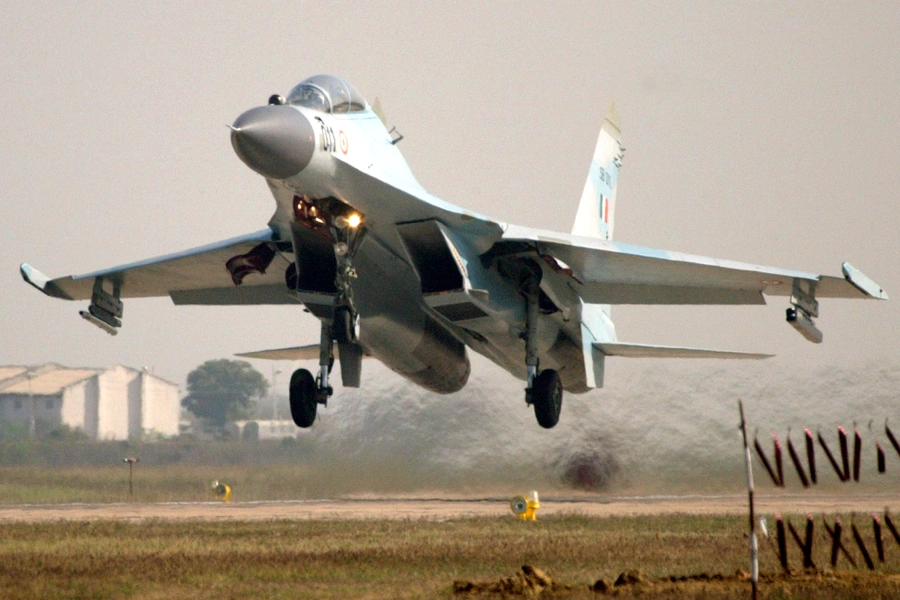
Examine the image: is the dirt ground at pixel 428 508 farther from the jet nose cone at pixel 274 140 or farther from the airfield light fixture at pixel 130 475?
the jet nose cone at pixel 274 140

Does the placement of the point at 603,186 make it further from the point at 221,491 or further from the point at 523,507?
the point at 221,491

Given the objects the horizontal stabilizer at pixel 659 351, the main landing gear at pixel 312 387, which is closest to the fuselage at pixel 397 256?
the main landing gear at pixel 312 387

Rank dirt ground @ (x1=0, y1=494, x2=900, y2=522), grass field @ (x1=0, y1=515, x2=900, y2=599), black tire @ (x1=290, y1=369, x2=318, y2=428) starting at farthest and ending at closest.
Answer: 1. dirt ground @ (x1=0, y1=494, x2=900, y2=522)
2. black tire @ (x1=290, y1=369, x2=318, y2=428)
3. grass field @ (x1=0, y1=515, x2=900, y2=599)

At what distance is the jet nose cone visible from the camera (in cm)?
1330

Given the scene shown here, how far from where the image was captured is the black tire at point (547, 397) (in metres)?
17.7

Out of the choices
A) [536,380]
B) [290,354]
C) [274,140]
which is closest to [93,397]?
[290,354]

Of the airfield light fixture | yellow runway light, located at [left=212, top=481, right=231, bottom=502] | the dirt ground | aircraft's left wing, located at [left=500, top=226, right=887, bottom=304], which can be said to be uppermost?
aircraft's left wing, located at [left=500, top=226, right=887, bottom=304]

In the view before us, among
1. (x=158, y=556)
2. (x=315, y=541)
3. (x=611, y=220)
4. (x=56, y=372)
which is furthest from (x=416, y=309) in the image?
(x=56, y=372)

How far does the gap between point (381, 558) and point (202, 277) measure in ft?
22.6

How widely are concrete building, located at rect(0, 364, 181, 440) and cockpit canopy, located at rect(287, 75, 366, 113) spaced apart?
34236 millimetres

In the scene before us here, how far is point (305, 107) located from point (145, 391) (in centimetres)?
3892

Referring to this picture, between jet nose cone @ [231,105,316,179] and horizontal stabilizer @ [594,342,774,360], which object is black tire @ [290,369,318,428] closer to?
jet nose cone @ [231,105,316,179]

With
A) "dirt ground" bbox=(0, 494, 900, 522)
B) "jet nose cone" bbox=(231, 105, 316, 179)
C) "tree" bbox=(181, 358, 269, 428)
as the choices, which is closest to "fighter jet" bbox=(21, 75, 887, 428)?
"jet nose cone" bbox=(231, 105, 316, 179)

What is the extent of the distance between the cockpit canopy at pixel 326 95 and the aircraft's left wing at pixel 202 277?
2.58 meters
